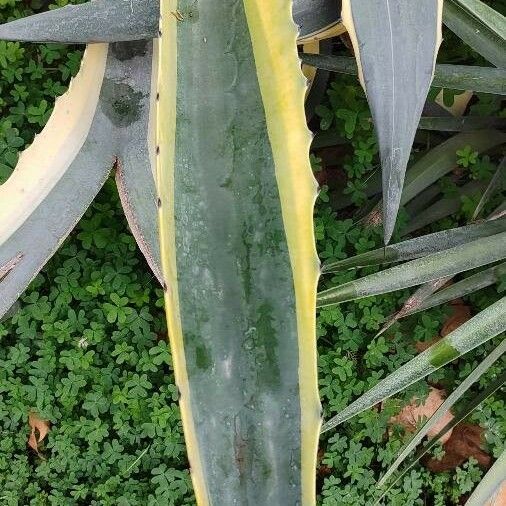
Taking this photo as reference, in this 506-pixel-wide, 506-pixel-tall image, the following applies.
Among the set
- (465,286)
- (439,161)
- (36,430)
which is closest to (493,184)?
(439,161)

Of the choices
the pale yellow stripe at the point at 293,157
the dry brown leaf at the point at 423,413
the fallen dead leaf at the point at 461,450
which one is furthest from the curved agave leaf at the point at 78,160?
the fallen dead leaf at the point at 461,450

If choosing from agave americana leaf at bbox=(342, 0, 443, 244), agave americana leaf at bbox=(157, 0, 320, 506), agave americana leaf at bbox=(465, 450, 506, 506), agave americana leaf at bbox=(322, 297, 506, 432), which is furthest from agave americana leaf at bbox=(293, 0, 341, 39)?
agave americana leaf at bbox=(465, 450, 506, 506)

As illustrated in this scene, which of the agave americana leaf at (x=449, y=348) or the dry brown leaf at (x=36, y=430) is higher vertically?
the agave americana leaf at (x=449, y=348)

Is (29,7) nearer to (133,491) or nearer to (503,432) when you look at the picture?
(133,491)

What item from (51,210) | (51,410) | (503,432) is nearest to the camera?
(51,210)

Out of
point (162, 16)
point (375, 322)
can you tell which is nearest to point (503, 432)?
point (375, 322)

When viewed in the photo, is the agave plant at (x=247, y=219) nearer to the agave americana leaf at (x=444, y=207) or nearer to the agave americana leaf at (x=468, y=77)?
the agave americana leaf at (x=468, y=77)

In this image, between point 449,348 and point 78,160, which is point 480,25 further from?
point 78,160
